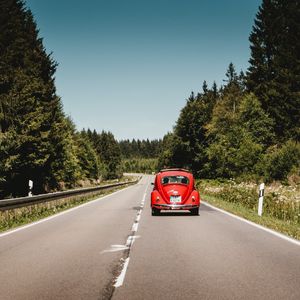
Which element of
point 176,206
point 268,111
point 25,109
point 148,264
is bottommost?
point 148,264

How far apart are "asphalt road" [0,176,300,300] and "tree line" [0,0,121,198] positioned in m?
15.2

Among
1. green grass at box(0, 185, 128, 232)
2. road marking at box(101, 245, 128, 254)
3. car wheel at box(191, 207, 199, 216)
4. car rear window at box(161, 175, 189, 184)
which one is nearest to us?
road marking at box(101, 245, 128, 254)

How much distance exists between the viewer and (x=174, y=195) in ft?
50.3

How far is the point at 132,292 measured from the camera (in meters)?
4.90

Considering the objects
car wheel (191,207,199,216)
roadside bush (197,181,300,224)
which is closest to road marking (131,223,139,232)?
car wheel (191,207,199,216)

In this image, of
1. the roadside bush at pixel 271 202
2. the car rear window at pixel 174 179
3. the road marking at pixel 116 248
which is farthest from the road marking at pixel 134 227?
the roadside bush at pixel 271 202

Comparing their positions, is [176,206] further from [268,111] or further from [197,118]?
[197,118]

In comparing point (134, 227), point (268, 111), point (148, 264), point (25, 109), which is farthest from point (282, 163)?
point (148, 264)

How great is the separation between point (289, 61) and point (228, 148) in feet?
38.5

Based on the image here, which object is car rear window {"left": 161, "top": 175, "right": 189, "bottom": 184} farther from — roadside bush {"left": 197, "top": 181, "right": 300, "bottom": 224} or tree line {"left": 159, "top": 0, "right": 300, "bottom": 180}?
tree line {"left": 159, "top": 0, "right": 300, "bottom": 180}

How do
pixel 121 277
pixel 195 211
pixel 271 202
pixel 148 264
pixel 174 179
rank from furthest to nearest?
pixel 271 202 → pixel 174 179 → pixel 195 211 → pixel 148 264 → pixel 121 277

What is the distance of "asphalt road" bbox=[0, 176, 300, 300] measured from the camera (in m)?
4.95

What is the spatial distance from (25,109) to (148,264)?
24.2 m

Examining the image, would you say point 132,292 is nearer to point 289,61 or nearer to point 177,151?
point 289,61
